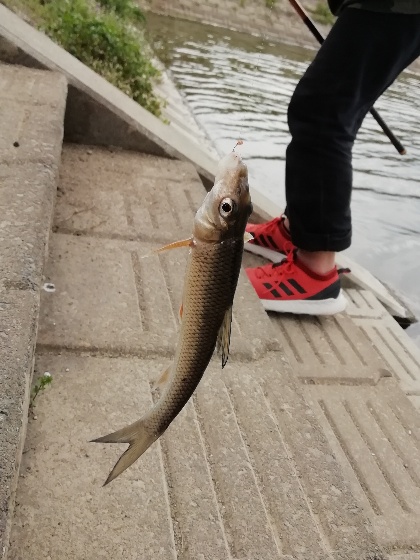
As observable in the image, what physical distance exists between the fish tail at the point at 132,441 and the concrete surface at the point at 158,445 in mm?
435

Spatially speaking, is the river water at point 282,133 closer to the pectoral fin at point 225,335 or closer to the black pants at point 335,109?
the black pants at point 335,109

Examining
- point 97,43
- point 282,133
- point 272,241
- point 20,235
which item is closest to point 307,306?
point 272,241

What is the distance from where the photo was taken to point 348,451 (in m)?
2.48

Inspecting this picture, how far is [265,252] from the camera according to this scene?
3504mm

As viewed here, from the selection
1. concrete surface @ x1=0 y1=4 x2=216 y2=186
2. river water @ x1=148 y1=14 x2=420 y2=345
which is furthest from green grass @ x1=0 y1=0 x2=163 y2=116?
concrete surface @ x1=0 y1=4 x2=216 y2=186

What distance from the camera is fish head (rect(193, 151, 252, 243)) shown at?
1.06 m

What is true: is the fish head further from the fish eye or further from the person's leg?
the person's leg

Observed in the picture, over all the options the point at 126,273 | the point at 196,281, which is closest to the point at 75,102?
the point at 126,273

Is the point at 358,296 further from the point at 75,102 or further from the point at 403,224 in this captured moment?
the point at 75,102

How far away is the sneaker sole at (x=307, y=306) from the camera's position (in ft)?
9.91

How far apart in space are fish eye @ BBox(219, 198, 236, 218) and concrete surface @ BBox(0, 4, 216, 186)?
→ 9.14 feet

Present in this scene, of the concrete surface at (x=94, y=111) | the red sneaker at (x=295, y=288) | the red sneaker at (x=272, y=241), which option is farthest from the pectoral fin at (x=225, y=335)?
the concrete surface at (x=94, y=111)

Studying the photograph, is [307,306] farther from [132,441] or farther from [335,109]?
[132,441]

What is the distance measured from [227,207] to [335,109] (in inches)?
64.1
